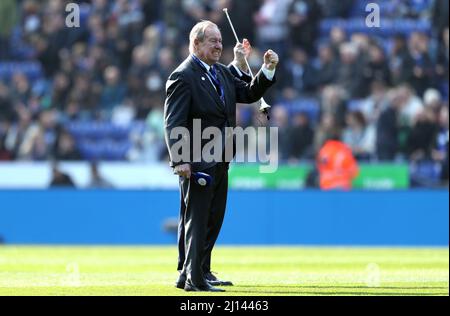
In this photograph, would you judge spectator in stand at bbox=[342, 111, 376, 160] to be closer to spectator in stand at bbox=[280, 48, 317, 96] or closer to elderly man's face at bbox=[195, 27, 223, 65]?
spectator in stand at bbox=[280, 48, 317, 96]

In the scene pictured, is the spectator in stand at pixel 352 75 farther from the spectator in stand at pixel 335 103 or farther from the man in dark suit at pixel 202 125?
the man in dark suit at pixel 202 125

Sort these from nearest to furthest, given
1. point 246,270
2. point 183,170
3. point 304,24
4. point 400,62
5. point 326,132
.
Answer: point 183,170, point 246,270, point 326,132, point 400,62, point 304,24

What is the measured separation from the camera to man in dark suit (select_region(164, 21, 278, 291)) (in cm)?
1070

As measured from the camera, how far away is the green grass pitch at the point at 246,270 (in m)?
10.9

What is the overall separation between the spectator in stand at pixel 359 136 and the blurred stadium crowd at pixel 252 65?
0.08ft

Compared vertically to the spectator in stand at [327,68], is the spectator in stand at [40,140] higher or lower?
lower

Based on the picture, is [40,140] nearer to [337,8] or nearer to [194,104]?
[337,8]

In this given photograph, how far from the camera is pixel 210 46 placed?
11.0 meters

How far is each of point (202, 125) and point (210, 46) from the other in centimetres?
77

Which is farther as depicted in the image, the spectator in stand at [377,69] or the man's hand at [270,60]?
the spectator in stand at [377,69]

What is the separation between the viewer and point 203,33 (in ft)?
35.8

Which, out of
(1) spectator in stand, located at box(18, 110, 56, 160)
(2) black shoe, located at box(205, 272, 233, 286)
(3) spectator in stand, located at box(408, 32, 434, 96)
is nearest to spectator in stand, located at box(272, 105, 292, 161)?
(3) spectator in stand, located at box(408, 32, 434, 96)

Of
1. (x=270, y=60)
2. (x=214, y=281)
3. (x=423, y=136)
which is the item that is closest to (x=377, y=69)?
(x=423, y=136)

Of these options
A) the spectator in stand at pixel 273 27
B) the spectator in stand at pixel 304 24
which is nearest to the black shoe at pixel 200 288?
the spectator in stand at pixel 304 24
